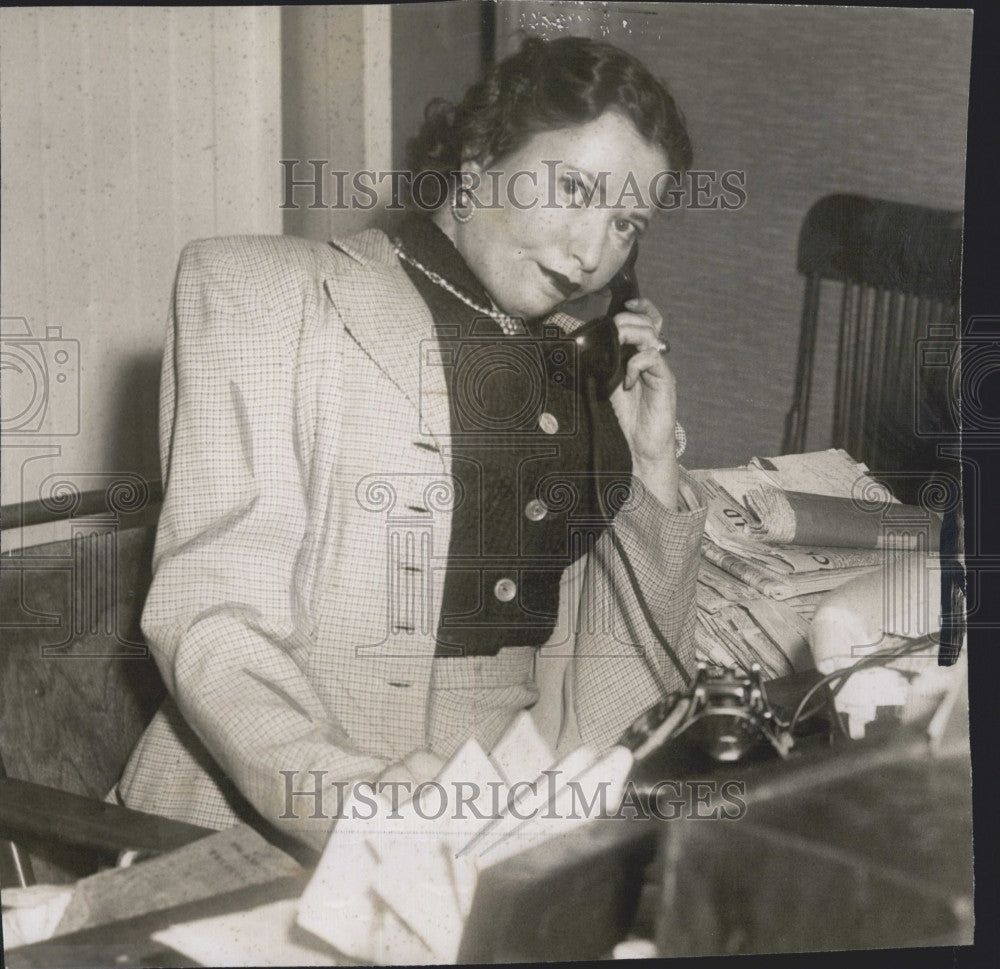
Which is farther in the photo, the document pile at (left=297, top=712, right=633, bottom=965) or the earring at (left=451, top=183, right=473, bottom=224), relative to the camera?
the earring at (left=451, top=183, right=473, bottom=224)

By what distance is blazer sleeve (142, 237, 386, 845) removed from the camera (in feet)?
3.31

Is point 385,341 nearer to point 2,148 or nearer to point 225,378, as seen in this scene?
point 225,378

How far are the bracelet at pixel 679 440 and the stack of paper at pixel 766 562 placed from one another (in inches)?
1.2

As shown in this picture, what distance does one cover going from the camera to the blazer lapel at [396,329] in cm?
112

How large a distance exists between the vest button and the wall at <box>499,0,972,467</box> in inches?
5.9

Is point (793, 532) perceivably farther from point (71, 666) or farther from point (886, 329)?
point (71, 666)

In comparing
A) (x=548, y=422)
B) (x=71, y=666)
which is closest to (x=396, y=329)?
(x=548, y=422)

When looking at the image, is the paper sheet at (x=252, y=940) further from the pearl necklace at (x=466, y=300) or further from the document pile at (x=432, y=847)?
the pearl necklace at (x=466, y=300)

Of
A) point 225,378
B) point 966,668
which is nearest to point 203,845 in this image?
point 225,378

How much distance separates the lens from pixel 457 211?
3.79 ft

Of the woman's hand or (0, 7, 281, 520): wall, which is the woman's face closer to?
the woman's hand

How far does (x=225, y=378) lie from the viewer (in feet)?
3.47


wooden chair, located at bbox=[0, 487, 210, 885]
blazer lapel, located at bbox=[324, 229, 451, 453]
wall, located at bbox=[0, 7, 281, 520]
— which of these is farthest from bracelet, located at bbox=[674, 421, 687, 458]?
wooden chair, located at bbox=[0, 487, 210, 885]

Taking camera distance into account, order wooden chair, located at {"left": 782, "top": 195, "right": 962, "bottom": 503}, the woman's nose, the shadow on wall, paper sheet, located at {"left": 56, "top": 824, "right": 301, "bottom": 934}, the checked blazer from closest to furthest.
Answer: paper sheet, located at {"left": 56, "top": 824, "right": 301, "bottom": 934}
the checked blazer
the woman's nose
wooden chair, located at {"left": 782, "top": 195, "right": 962, "bottom": 503}
the shadow on wall
